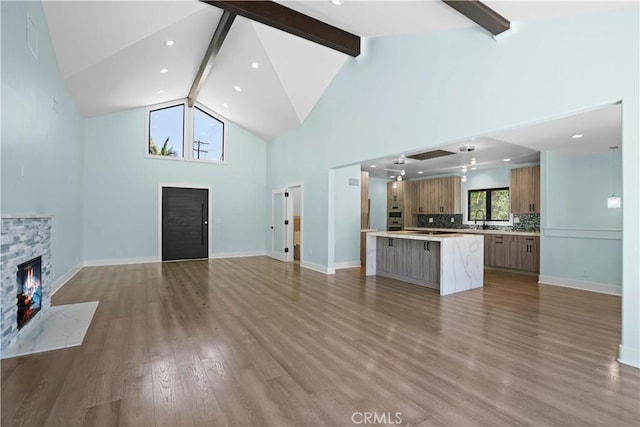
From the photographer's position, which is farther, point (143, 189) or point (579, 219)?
point (143, 189)

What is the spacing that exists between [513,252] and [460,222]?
2282mm

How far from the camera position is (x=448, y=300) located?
14.6 feet

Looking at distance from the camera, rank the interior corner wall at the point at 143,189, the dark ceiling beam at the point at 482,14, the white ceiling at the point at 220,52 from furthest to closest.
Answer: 1. the interior corner wall at the point at 143,189
2. the white ceiling at the point at 220,52
3. the dark ceiling beam at the point at 482,14

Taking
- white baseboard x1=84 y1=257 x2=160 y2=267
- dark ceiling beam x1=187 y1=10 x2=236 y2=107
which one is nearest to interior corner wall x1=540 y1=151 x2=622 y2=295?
dark ceiling beam x1=187 y1=10 x2=236 y2=107

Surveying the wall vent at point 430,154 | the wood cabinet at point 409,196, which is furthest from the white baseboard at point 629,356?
the wood cabinet at point 409,196

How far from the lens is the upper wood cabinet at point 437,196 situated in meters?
8.80

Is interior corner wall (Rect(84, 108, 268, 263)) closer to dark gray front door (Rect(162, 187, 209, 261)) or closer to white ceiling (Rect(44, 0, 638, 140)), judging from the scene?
dark gray front door (Rect(162, 187, 209, 261))

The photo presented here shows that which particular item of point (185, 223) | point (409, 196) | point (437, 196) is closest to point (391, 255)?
point (437, 196)

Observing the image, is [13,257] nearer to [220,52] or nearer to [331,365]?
[331,365]

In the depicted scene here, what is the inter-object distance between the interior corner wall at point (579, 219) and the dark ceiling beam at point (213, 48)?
594 centimetres

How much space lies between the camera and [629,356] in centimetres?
253

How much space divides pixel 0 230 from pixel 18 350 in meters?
1.08

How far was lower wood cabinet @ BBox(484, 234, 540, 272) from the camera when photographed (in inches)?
255
